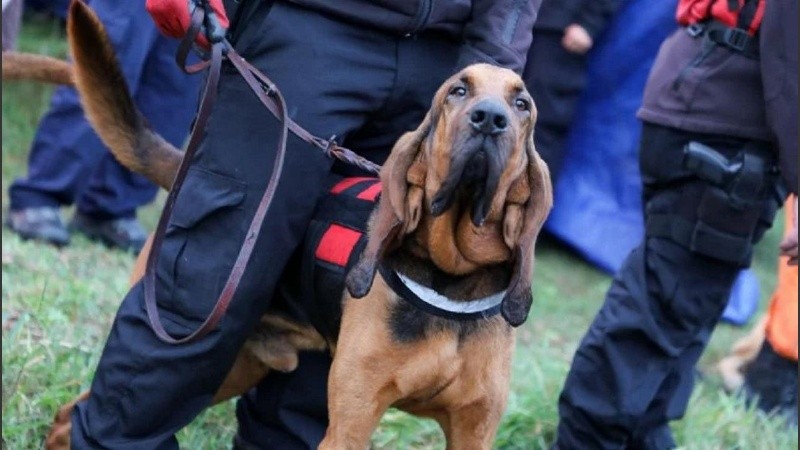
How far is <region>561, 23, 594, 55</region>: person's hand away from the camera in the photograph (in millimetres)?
7660

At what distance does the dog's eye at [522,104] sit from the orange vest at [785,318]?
3.03 metres

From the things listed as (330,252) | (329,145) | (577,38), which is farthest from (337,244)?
(577,38)

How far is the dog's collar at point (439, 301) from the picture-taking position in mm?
3211

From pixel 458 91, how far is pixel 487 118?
0.17m

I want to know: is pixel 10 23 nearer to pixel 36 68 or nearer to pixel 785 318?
pixel 36 68

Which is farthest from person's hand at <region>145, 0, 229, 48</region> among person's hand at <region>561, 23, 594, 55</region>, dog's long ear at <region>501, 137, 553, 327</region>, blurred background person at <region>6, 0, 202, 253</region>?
person's hand at <region>561, 23, 594, 55</region>

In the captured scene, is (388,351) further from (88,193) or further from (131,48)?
(88,193)

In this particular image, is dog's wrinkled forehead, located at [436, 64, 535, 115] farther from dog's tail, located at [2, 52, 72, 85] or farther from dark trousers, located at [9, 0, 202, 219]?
dark trousers, located at [9, 0, 202, 219]

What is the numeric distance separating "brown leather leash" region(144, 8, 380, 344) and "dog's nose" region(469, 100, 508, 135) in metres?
0.55

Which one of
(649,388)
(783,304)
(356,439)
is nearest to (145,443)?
(356,439)

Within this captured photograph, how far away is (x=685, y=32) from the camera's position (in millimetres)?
4566

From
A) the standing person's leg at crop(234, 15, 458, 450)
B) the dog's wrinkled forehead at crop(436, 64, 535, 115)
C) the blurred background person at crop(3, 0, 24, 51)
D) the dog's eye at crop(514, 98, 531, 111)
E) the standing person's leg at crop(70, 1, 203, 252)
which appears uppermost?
the dog's wrinkled forehead at crop(436, 64, 535, 115)

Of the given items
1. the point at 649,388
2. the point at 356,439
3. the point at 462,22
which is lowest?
the point at 649,388

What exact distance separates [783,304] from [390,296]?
3.36 meters
